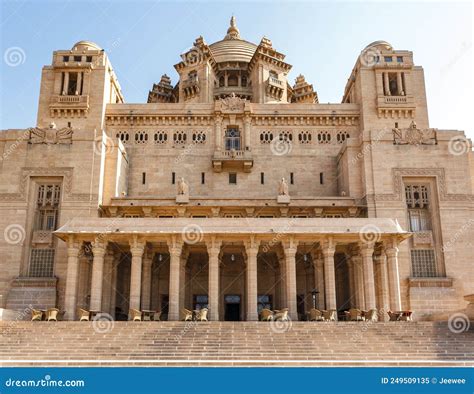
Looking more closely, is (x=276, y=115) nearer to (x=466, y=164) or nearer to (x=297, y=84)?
(x=466, y=164)

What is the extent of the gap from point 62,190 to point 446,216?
3168 cm

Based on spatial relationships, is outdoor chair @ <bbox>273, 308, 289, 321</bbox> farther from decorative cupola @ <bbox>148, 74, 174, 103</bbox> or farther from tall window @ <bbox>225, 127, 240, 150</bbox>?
decorative cupola @ <bbox>148, 74, 174, 103</bbox>

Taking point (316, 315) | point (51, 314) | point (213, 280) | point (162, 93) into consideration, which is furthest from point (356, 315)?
point (162, 93)

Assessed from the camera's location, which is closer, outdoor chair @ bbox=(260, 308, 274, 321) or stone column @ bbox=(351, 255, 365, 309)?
outdoor chair @ bbox=(260, 308, 274, 321)

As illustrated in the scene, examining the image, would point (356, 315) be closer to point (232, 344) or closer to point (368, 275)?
point (368, 275)

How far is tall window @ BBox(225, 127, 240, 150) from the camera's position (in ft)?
168

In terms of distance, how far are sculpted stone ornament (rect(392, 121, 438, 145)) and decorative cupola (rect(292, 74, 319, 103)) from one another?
2917cm

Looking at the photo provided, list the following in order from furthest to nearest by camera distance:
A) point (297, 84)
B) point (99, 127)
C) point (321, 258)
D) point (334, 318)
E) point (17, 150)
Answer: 1. point (297, 84)
2. point (99, 127)
3. point (17, 150)
4. point (321, 258)
5. point (334, 318)

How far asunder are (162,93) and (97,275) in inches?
1695

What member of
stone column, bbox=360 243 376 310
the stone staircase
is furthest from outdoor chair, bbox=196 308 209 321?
stone column, bbox=360 243 376 310

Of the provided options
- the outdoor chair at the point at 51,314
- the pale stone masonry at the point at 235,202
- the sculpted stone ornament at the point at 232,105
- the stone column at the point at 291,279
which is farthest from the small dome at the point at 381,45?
the outdoor chair at the point at 51,314

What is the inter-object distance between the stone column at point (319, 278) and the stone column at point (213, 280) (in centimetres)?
871
